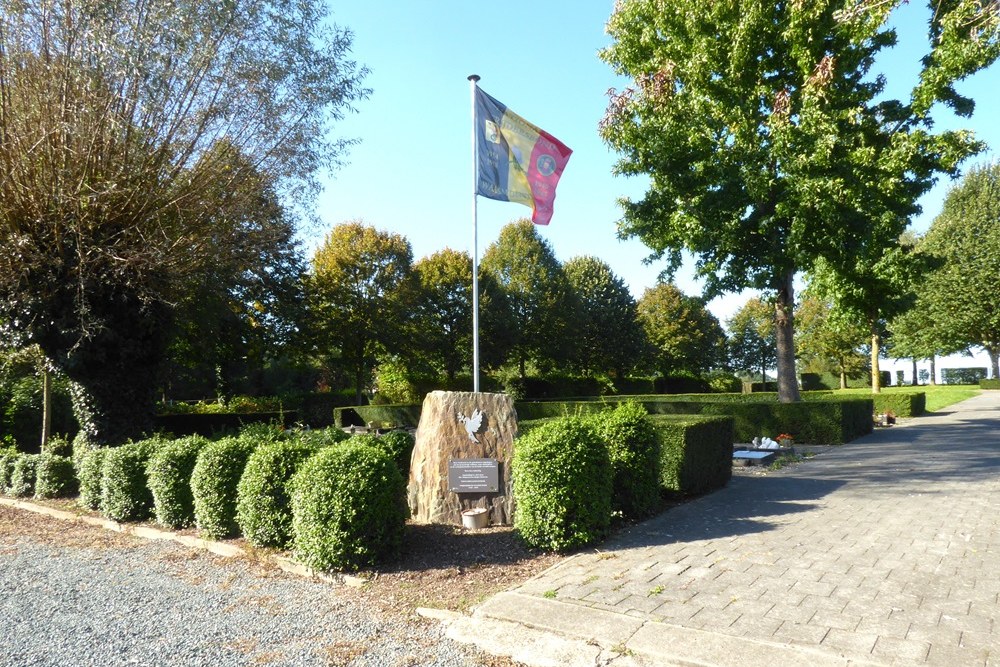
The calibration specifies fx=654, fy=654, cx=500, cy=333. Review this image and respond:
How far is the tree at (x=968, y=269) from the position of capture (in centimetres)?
3519

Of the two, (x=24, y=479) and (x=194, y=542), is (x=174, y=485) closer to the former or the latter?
(x=194, y=542)

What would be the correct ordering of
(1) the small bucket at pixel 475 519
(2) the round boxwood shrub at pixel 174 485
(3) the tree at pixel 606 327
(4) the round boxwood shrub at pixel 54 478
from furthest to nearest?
(3) the tree at pixel 606 327, (4) the round boxwood shrub at pixel 54 478, (2) the round boxwood shrub at pixel 174 485, (1) the small bucket at pixel 475 519

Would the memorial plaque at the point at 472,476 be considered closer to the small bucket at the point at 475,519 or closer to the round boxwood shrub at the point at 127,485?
the small bucket at the point at 475,519

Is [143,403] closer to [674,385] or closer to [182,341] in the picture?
[182,341]

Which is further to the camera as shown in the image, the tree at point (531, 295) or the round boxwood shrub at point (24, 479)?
the tree at point (531, 295)

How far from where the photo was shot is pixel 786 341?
18.1 metres

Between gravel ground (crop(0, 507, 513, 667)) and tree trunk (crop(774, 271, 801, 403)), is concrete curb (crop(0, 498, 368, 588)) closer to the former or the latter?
gravel ground (crop(0, 507, 513, 667))

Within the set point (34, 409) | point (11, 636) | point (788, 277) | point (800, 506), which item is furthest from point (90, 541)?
point (788, 277)

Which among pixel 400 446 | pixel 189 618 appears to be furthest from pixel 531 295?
pixel 189 618

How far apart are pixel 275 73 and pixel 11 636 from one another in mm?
8445

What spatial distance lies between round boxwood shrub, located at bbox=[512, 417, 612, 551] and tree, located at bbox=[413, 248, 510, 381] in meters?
26.4

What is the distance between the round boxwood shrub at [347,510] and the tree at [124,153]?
16.8 ft

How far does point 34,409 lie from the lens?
16.1 m

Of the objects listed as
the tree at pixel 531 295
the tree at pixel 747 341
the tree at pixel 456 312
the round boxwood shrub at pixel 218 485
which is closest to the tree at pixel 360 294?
the tree at pixel 456 312
